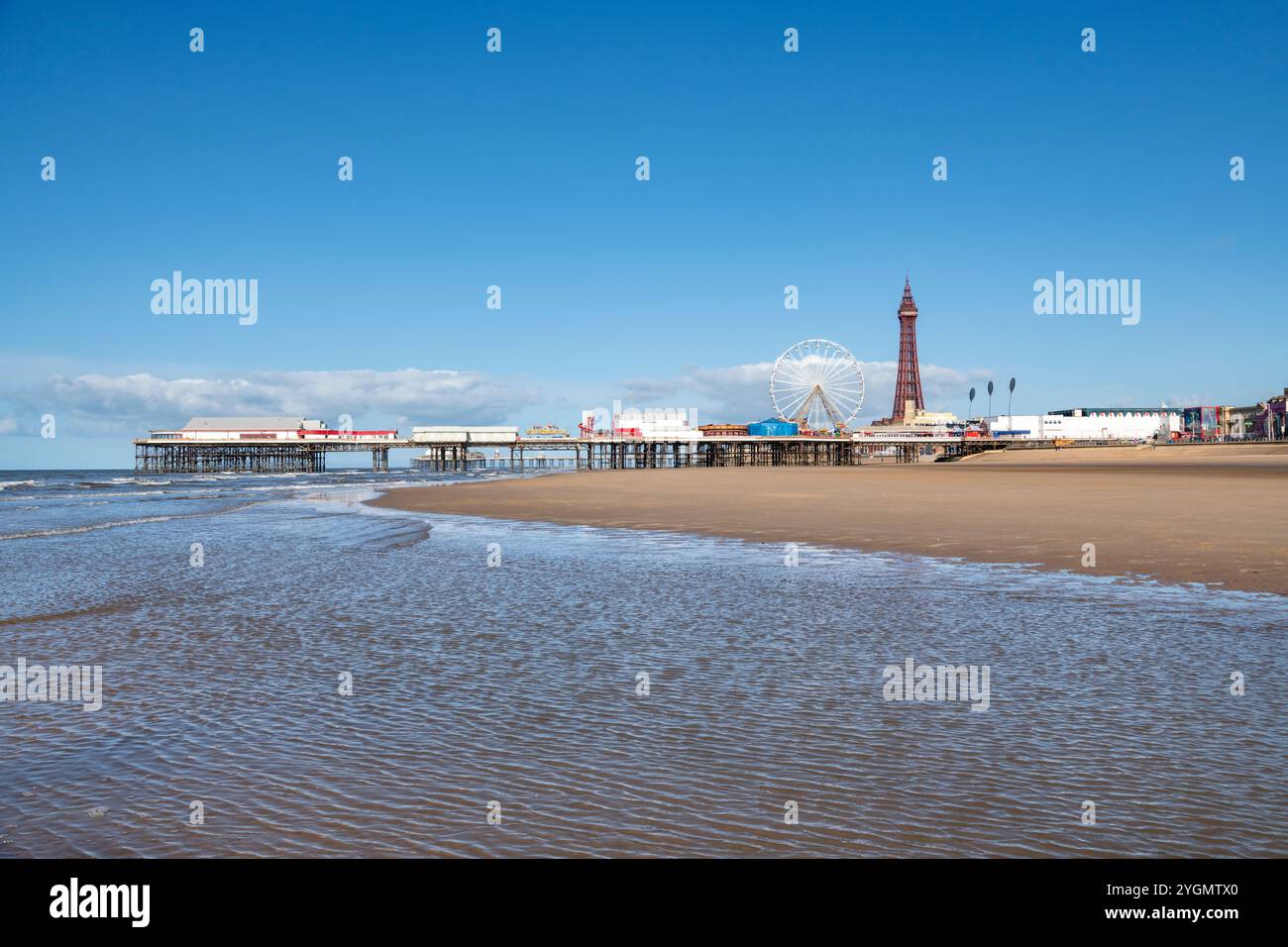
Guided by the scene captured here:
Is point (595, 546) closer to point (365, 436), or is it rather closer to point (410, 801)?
point (410, 801)

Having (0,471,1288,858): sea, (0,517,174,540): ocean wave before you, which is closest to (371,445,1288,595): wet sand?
(0,471,1288,858): sea

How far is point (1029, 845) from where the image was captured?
355 cm

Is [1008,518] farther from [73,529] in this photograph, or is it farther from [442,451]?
[442,451]

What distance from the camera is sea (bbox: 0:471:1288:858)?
146 inches

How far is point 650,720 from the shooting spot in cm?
530

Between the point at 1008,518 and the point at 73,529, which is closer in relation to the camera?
the point at 1008,518

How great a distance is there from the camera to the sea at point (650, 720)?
3.72 m

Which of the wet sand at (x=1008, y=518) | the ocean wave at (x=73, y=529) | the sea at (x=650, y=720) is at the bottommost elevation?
the ocean wave at (x=73, y=529)

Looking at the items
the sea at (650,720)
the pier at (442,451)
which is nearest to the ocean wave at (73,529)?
the sea at (650,720)

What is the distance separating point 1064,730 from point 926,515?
17021 millimetres

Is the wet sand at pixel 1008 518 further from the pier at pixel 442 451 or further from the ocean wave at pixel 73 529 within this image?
the pier at pixel 442 451

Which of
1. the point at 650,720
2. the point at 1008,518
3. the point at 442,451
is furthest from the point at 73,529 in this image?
the point at 442,451

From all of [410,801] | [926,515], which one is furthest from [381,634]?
[926,515]
